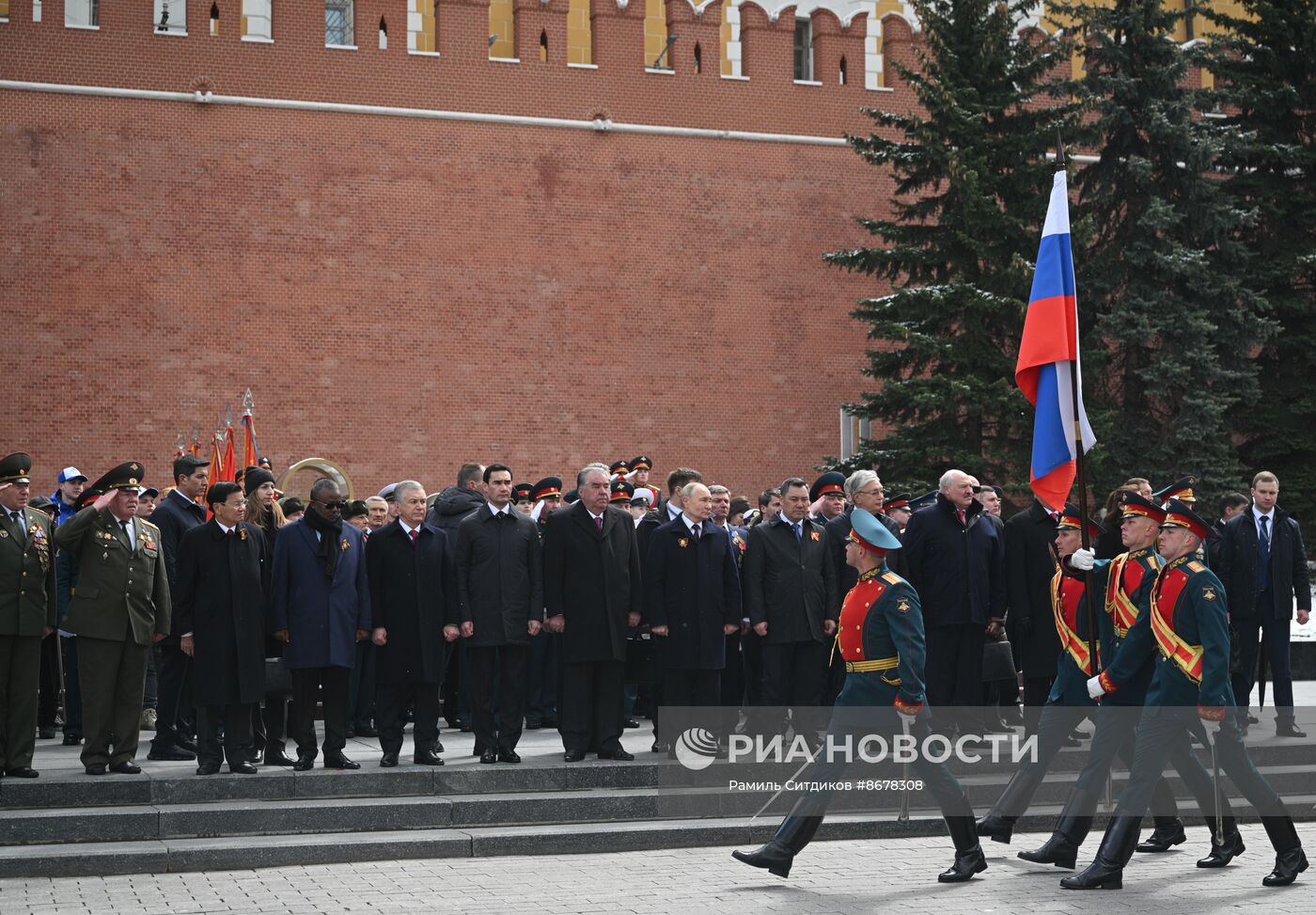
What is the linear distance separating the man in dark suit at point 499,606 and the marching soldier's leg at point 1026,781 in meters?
2.68

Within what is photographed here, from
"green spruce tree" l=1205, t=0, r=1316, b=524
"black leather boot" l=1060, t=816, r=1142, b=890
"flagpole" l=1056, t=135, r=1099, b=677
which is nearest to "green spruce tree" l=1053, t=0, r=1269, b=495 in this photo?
"green spruce tree" l=1205, t=0, r=1316, b=524

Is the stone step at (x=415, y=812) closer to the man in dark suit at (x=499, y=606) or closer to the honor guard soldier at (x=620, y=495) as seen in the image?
the man in dark suit at (x=499, y=606)

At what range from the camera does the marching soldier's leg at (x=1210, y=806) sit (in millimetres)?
6973

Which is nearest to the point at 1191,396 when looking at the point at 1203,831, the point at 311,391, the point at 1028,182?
the point at 1028,182

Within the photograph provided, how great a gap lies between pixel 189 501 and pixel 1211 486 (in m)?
15.0

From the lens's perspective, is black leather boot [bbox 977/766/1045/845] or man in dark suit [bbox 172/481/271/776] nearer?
black leather boot [bbox 977/766/1045/845]

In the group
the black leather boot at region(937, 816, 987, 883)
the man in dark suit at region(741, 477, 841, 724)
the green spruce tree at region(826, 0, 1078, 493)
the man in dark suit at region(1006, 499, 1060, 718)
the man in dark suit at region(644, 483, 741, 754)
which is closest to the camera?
the black leather boot at region(937, 816, 987, 883)

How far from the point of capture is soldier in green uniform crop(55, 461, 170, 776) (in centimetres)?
816

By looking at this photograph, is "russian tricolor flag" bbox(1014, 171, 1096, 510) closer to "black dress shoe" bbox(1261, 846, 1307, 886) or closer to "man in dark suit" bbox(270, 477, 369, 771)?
"black dress shoe" bbox(1261, 846, 1307, 886)

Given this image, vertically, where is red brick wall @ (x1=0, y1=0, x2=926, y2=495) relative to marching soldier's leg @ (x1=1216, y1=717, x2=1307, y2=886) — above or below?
above

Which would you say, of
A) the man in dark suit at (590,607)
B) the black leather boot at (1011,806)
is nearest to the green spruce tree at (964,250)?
the man in dark suit at (590,607)

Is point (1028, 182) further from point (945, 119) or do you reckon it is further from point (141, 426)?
point (141, 426)

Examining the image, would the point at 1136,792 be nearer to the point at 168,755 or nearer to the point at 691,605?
the point at 691,605

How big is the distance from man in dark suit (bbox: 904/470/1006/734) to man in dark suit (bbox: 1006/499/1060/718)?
11 centimetres
